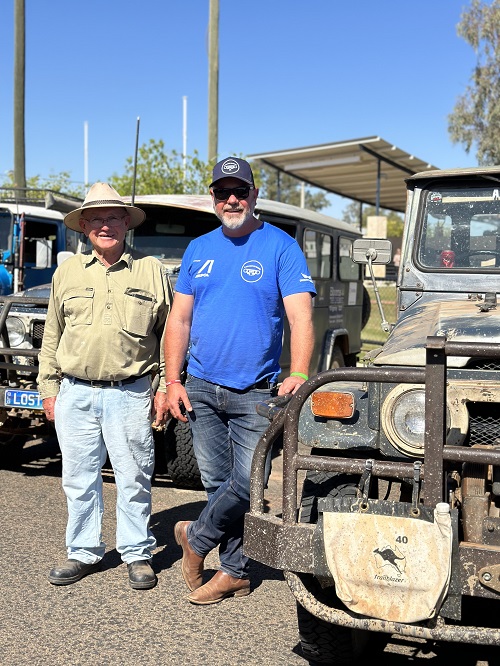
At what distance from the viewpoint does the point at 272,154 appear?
14703 mm

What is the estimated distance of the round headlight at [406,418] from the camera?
2.99m

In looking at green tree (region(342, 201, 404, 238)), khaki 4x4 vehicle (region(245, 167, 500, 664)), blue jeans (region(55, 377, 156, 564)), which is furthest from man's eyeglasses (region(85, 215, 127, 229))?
green tree (region(342, 201, 404, 238))

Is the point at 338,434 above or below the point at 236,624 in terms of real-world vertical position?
above

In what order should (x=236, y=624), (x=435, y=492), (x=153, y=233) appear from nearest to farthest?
(x=435, y=492)
(x=236, y=624)
(x=153, y=233)

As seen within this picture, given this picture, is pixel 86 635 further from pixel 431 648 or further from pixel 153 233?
pixel 153 233

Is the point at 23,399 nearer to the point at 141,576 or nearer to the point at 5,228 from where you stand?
the point at 141,576

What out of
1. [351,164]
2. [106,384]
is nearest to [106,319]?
[106,384]

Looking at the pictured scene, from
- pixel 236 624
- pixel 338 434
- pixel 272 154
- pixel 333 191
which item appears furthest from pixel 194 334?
pixel 333 191

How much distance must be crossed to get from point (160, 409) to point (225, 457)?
0.42 meters

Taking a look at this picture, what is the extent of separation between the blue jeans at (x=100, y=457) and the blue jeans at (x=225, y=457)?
0.33 meters

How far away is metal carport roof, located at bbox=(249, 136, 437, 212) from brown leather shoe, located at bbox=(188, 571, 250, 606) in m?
9.55

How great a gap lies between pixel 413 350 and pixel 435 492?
781 mm

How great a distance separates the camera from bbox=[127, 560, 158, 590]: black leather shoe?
13.3ft

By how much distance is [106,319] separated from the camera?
161 inches
